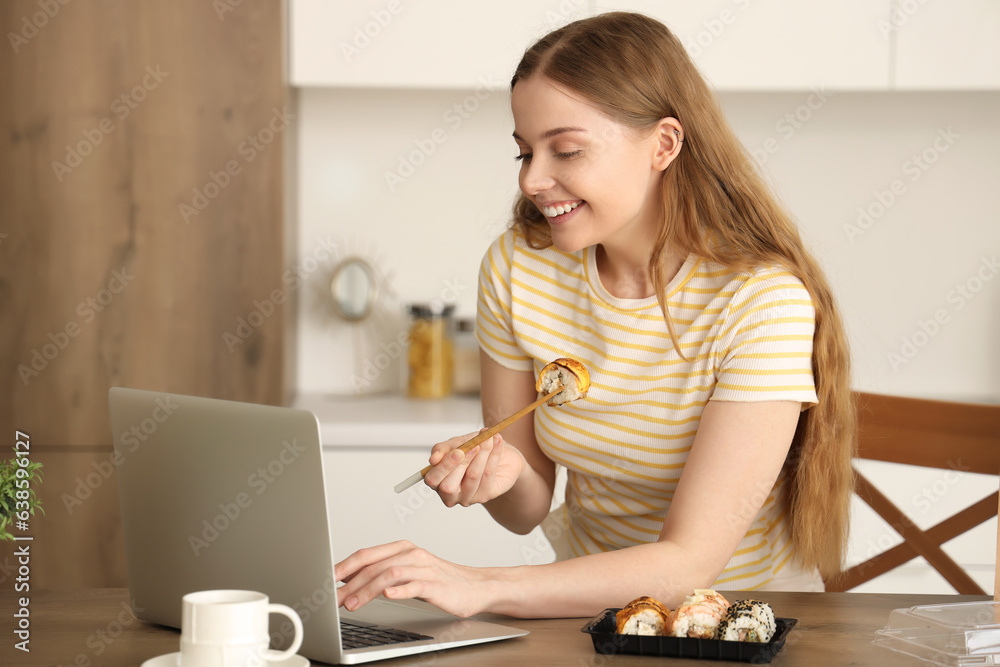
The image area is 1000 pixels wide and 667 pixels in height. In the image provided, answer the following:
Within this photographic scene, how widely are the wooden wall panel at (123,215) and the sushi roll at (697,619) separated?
1557 millimetres

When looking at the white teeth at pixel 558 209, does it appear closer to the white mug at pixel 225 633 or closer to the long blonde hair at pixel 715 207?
the long blonde hair at pixel 715 207

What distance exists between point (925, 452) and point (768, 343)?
402mm

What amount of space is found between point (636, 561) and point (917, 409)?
0.62m

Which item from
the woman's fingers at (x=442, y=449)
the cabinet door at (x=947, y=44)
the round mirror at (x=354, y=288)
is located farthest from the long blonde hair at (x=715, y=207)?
the round mirror at (x=354, y=288)

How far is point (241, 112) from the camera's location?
2.22m

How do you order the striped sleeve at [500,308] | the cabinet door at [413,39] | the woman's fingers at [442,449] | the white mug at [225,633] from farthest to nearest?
the cabinet door at [413,39] → the striped sleeve at [500,308] → the woman's fingers at [442,449] → the white mug at [225,633]

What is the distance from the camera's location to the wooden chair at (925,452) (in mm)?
1398

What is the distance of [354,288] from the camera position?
2.65 meters

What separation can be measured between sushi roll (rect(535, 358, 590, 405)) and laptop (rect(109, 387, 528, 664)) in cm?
37

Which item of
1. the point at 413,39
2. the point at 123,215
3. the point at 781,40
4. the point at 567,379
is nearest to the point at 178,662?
the point at 567,379

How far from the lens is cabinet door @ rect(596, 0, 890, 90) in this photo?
233 cm

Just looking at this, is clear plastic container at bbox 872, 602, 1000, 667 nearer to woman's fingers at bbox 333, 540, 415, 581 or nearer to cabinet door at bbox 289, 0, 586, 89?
woman's fingers at bbox 333, 540, 415, 581

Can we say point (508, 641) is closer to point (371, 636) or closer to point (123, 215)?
point (371, 636)

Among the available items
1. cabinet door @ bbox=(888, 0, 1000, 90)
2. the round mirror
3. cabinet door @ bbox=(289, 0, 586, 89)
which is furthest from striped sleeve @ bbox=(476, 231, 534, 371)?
cabinet door @ bbox=(888, 0, 1000, 90)
